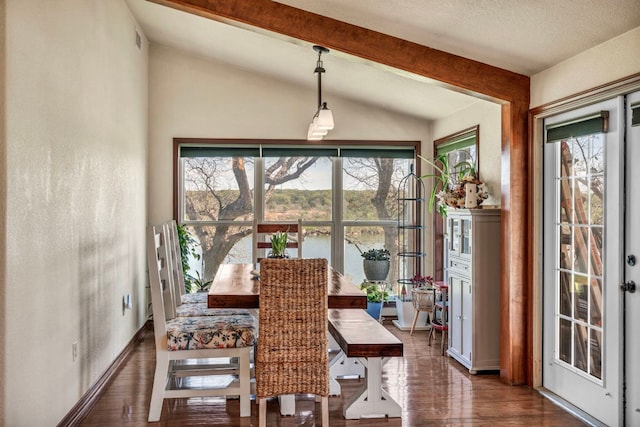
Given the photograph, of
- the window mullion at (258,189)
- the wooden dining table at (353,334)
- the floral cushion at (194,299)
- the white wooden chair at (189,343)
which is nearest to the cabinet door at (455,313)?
the wooden dining table at (353,334)

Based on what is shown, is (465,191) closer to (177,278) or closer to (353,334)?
(353,334)

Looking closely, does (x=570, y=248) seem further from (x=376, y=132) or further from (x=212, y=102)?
(x=212, y=102)

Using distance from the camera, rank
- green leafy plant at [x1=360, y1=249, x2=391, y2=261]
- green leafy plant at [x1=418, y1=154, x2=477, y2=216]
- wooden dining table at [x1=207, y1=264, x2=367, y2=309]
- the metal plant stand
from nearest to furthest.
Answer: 1. wooden dining table at [x1=207, y1=264, x2=367, y2=309]
2. green leafy plant at [x1=418, y1=154, x2=477, y2=216]
3. green leafy plant at [x1=360, y1=249, x2=391, y2=261]
4. the metal plant stand

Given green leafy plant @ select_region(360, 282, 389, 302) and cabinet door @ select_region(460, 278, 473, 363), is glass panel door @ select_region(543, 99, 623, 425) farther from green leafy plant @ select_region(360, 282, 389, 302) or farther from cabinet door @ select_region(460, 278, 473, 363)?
green leafy plant @ select_region(360, 282, 389, 302)

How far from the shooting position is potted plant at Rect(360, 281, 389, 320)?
5824 millimetres

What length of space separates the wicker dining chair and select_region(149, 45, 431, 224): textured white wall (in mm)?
3345

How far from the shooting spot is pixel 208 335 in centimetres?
337

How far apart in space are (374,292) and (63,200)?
3.69 metres

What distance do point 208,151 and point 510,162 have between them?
11.0 ft

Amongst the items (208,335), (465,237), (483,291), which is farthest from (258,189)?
(208,335)

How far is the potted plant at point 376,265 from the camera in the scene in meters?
6.04

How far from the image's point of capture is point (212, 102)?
5.99m

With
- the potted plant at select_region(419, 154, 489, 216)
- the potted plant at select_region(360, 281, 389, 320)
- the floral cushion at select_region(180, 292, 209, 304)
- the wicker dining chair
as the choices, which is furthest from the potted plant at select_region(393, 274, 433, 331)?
the wicker dining chair

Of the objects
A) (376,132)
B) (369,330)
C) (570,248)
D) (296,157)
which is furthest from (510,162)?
(296,157)
